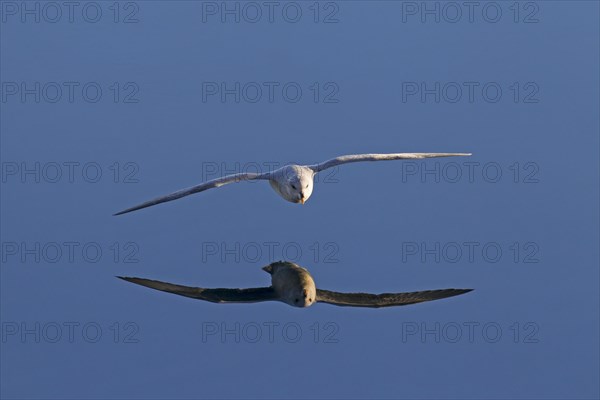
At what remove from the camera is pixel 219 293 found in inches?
677

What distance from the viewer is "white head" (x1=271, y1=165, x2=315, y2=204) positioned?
1892 centimetres

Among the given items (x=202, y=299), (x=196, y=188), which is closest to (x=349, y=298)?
(x=202, y=299)

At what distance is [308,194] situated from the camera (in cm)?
1914

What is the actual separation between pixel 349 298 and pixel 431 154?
453cm

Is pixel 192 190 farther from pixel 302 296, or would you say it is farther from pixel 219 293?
pixel 302 296

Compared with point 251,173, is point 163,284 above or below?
below

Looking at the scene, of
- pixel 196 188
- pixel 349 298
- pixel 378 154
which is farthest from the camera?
pixel 378 154

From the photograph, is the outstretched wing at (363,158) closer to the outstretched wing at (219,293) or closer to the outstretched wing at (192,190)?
the outstretched wing at (192,190)

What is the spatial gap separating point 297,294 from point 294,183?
2526 mm

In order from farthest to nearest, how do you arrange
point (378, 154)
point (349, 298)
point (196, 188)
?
point (378, 154) < point (196, 188) < point (349, 298)

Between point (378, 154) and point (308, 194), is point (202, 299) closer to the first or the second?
point (308, 194)

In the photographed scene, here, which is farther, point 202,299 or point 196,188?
point 196,188

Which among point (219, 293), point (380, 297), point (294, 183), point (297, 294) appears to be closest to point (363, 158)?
point (294, 183)

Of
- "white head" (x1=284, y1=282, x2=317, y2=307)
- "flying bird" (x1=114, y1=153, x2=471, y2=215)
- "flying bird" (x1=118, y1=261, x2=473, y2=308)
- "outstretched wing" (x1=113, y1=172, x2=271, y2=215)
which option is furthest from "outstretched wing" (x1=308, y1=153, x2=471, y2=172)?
"white head" (x1=284, y1=282, x2=317, y2=307)
